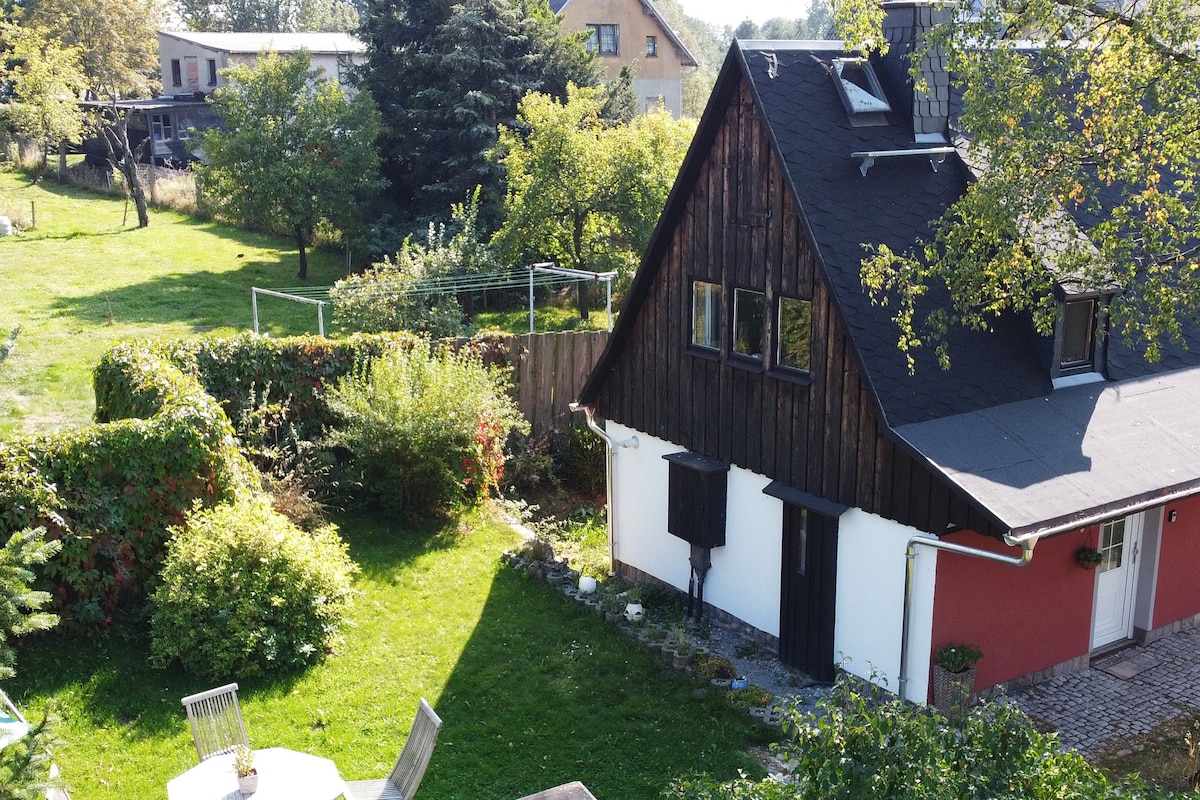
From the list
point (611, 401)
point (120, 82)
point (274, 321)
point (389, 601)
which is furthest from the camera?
point (120, 82)

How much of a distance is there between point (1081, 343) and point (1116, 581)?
8.95ft

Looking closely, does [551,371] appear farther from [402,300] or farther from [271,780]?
[271,780]

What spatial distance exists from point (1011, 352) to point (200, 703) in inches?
337

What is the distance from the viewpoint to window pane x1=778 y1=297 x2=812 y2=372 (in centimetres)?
1153

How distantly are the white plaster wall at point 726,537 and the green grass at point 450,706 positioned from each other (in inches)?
50.7

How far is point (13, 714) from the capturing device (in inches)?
396

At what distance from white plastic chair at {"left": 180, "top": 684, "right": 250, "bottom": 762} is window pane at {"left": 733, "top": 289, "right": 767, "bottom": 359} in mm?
6319

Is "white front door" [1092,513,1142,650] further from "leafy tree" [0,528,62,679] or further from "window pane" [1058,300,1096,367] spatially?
"leafy tree" [0,528,62,679]

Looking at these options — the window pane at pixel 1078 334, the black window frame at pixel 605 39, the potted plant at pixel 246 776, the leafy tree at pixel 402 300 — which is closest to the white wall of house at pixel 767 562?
the window pane at pixel 1078 334

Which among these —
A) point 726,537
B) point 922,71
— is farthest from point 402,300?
point 922,71

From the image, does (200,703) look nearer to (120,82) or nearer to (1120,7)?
(1120,7)

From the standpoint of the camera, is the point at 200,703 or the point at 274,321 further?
the point at 274,321

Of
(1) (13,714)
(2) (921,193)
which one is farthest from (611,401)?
(1) (13,714)

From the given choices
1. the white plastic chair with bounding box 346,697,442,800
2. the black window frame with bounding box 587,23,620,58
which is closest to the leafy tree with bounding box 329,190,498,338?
the white plastic chair with bounding box 346,697,442,800
